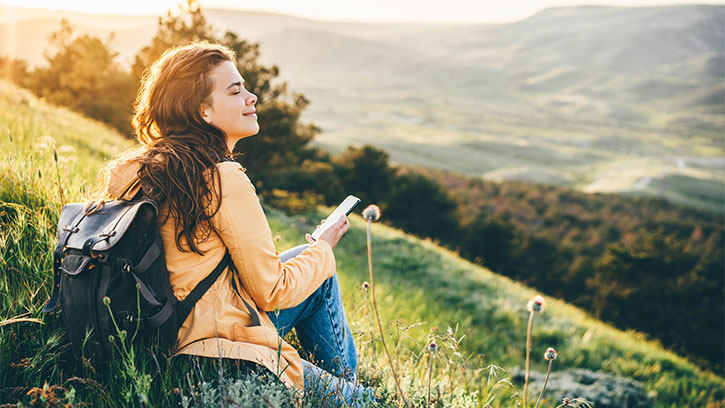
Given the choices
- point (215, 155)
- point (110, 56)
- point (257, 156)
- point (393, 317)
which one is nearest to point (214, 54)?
point (215, 155)

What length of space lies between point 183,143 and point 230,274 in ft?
1.91

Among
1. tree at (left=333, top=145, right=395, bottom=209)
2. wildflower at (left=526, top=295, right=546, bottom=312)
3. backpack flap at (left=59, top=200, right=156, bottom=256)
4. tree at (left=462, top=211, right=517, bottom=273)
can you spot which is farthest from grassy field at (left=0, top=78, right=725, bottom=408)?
tree at (left=333, top=145, right=395, bottom=209)

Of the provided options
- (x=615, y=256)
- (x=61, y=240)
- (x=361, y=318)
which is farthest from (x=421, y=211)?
(x=61, y=240)

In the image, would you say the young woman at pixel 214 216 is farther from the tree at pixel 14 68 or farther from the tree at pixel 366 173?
the tree at pixel 14 68

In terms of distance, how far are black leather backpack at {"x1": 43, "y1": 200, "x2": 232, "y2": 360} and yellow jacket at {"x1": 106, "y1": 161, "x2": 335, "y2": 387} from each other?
0.24ft

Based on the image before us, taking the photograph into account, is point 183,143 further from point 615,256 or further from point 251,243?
point 615,256

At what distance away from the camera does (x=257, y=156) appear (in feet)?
44.8

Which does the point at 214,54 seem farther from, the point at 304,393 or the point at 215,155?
the point at 304,393

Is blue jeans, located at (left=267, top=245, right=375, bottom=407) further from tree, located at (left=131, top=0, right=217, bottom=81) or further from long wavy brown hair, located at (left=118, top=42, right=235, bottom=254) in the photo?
tree, located at (left=131, top=0, right=217, bottom=81)

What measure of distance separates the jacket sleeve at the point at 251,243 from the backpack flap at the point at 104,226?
275 millimetres

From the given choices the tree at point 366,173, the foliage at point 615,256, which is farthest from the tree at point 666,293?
the tree at point 366,173

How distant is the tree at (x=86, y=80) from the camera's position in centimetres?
1677

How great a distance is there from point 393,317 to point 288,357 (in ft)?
9.91

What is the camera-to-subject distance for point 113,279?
5.52 ft
